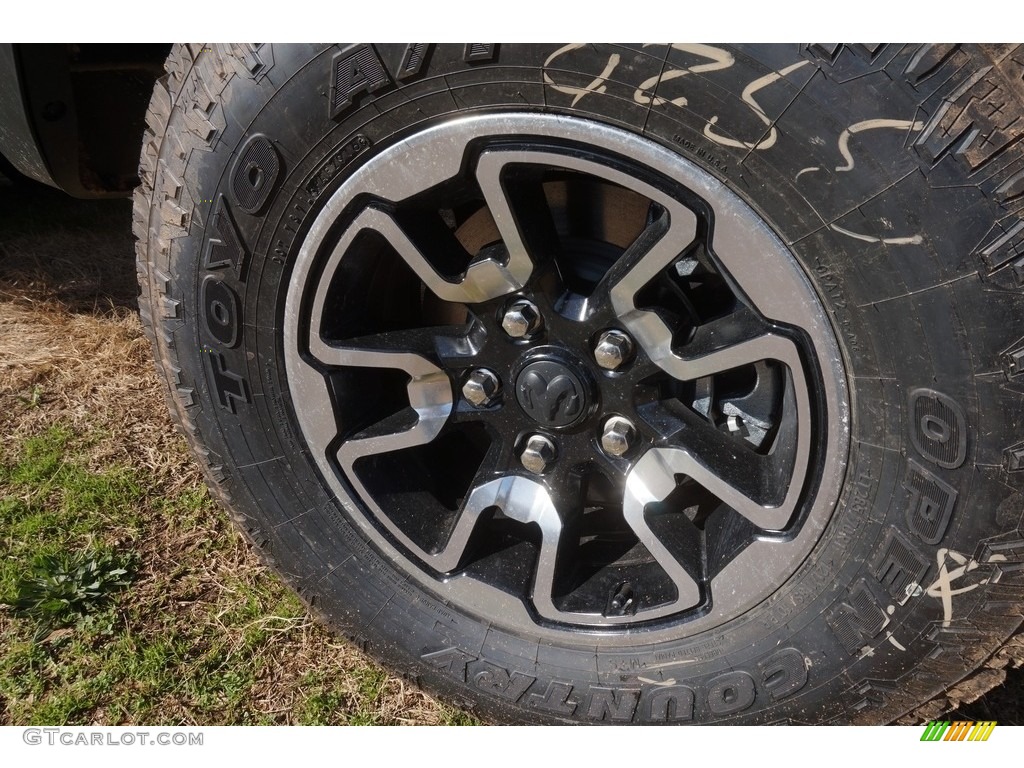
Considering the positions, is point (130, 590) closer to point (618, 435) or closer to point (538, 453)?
point (538, 453)

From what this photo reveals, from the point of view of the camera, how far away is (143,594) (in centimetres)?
245

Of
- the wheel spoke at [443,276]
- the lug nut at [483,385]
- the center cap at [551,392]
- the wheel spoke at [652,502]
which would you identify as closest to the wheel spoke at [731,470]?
the wheel spoke at [652,502]

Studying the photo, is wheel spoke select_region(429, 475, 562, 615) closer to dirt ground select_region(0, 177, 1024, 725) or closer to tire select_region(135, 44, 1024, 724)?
tire select_region(135, 44, 1024, 724)

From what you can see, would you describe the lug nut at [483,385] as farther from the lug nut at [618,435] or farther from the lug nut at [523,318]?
the lug nut at [618,435]

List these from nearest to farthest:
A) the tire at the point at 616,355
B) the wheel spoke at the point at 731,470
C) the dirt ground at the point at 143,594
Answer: the tire at the point at 616,355 → the wheel spoke at the point at 731,470 → the dirt ground at the point at 143,594

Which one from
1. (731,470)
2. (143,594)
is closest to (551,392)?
(731,470)

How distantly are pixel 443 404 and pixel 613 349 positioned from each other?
0.40m

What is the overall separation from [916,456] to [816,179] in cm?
50

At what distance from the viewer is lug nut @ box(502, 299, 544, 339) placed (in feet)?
5.73

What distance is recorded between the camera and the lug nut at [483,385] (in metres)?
1.84

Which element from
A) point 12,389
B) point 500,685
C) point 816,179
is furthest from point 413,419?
point 12,389

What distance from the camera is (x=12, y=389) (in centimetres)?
318

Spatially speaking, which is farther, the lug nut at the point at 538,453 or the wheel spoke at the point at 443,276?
the lug nut at the point at 538,453
